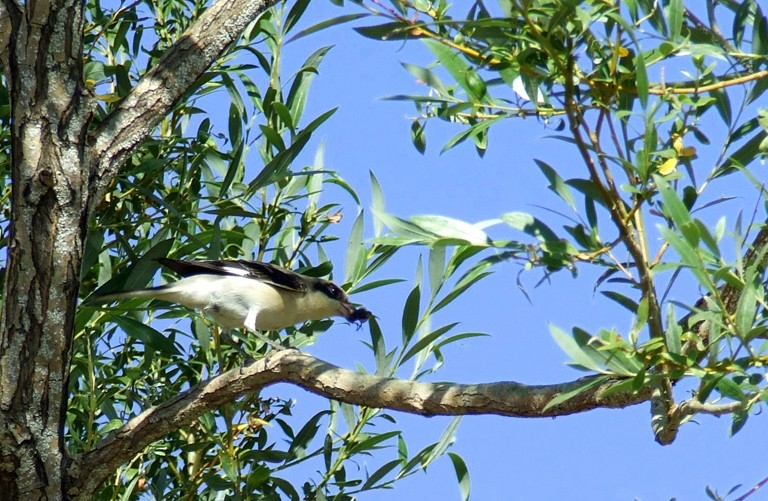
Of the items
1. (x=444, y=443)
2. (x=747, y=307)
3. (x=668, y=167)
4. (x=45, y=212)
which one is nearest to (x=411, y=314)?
(x=444, y=443)

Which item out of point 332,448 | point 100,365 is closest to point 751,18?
point 332,448

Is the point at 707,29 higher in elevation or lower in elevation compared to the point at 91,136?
lower

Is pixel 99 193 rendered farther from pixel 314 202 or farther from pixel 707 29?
pixel 707 29

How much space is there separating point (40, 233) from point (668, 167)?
1539 millimetres

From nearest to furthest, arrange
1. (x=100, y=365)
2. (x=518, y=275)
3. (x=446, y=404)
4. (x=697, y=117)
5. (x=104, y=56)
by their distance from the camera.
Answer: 1. (x=518, y=275)
2. (x=697, y=117)
3. (x=446, y=404)
4. (x=100, y=365)
5. (x=104, y=56)

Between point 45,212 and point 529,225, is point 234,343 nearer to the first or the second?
point 45,212

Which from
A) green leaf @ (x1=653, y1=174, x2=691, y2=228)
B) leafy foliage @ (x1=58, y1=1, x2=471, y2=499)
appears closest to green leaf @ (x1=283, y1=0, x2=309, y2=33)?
leafy foliage @ (x1=58, y1=1, x2=471, y2=499)

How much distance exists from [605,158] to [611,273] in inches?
8.6

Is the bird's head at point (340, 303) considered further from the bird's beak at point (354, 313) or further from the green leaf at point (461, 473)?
the green leaf at point (461, 473)

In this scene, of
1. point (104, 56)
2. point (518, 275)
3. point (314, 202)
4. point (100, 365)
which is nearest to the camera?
point (518, 275)

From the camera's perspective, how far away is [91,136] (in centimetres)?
286

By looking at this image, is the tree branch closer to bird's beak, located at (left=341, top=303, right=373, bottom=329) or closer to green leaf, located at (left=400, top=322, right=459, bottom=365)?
green leaf, located at (left=400, top=322, right=459, bottom=365)

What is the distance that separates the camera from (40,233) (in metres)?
2.75

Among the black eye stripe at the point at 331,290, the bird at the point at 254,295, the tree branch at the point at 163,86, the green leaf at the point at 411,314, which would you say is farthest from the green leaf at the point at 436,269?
the tree branch at the point at 163,86
